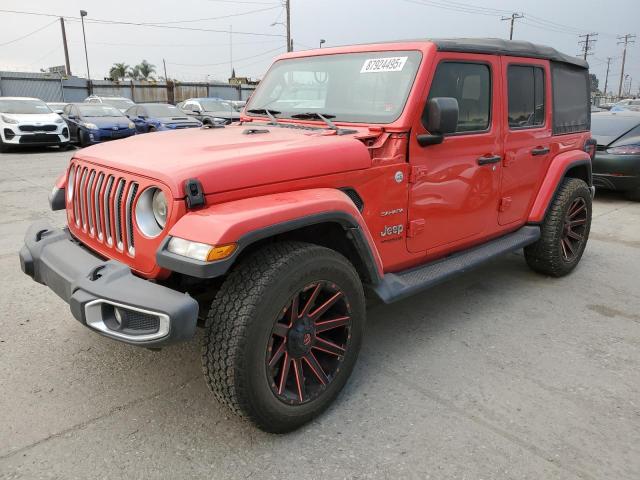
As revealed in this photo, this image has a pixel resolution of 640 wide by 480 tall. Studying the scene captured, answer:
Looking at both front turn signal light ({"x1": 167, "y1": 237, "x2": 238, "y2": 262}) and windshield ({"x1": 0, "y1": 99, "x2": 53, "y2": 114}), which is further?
windshield ({"x1": 0, "y1": 99, "x2": 53, "y2": 114})

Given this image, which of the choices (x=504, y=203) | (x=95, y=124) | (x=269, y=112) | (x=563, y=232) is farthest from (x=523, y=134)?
(x=95, y=124)

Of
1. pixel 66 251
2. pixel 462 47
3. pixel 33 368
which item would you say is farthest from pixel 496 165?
pixel 33 368

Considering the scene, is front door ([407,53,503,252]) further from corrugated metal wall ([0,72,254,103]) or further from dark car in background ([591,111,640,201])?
corrugated metal wall ([0,72,254,103])

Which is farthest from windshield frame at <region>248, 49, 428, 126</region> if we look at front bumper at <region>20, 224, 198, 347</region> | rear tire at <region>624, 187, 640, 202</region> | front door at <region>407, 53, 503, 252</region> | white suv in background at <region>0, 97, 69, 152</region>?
white suv in background at <region>0, 97, 69, 152</region>

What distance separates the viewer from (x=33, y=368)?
10.1 feet

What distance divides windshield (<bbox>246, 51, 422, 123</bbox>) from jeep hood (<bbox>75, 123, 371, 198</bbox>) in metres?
0.33

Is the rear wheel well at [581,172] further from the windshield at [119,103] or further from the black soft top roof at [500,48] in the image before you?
the windshield at [119,103]

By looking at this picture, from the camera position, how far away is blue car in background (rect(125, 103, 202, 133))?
52.0 feet

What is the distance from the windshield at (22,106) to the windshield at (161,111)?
118 inches

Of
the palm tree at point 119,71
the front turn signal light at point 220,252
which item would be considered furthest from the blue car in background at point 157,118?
the palm tree at point 119,71

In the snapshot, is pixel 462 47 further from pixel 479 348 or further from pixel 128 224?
pixel 128 224

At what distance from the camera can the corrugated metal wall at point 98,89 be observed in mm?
28703

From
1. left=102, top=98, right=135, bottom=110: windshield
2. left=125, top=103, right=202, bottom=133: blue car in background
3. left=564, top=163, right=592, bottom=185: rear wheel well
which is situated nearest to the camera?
left=564, top=163, right=592, bottom=185: rear wheel well

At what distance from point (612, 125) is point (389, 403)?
27.0ft
